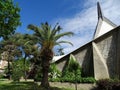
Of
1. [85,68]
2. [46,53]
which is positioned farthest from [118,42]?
[46,53]

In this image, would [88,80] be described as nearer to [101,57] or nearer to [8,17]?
[101,57]

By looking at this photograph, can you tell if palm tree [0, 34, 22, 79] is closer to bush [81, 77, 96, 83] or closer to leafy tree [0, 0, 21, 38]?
bush [81, 77, 96, 83]

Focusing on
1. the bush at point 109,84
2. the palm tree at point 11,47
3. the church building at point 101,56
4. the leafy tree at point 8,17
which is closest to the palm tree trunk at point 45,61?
the bush at point 109,84

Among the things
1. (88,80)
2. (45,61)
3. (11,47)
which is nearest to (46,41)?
(45,61)

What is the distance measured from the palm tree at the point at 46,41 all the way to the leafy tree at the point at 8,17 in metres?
11.1

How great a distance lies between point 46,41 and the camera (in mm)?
28734

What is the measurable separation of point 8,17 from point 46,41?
1175 cm

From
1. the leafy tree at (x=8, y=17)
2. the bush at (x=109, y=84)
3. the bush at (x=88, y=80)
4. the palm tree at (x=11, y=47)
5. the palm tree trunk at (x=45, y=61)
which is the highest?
the palm tree at (x=11, y=47)

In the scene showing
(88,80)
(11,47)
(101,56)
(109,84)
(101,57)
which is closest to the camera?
(109,84)

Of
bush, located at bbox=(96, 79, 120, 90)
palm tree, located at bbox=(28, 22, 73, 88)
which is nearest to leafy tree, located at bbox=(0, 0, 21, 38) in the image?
palm tree, located at bbox=(28, 22, 73, 88)

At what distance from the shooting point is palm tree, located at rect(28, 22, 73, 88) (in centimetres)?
2861

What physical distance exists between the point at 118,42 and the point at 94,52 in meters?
3.93

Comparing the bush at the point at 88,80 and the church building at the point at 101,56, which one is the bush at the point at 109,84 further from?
the church building at the point at 101,56

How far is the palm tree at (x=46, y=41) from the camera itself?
28609 mm
